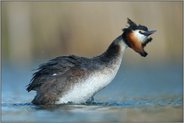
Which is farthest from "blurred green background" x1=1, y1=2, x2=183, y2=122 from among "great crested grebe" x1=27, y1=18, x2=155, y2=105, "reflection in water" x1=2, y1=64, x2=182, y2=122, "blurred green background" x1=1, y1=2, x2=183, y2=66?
"great crested grebe" x1=27, y1=18, x2=155, y2=105

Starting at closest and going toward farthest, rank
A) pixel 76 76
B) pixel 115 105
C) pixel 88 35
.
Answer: pixel 76 76 < pixel 115 105 < pixel 88 35

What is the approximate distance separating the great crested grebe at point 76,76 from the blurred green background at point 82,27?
11.8m

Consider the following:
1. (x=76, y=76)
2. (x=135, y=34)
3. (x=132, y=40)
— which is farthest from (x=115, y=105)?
(x=135, y=34)

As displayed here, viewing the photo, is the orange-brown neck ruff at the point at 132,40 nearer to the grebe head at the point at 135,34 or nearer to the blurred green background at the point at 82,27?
the grebe head at the point at 135,34

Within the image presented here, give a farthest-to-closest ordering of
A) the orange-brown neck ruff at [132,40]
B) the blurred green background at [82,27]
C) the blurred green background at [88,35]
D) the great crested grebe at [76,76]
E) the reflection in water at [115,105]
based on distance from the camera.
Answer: the blurred green background at [82,27]
the blurred green background at [88,35]
the orange-brown neck ruff at [132,40]
the great crested grebe at [76,76]
the reflection in water at [115,105]

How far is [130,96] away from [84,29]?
1135 cm

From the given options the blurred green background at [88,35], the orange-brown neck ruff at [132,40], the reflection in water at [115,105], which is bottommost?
the reflection in water at [115,105]

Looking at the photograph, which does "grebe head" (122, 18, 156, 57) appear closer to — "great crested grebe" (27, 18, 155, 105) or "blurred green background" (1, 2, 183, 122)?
"great crested grebe" (27, 18, 155, 105)

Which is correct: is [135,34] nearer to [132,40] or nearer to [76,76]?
[132,40]

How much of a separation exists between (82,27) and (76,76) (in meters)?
14.0

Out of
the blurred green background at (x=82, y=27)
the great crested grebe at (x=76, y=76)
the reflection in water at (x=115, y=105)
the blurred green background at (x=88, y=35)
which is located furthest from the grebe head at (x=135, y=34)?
the blurred green background at (x=82, y=27)

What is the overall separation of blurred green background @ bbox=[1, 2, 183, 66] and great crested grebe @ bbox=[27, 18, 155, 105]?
1176cm

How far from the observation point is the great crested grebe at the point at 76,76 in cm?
1165

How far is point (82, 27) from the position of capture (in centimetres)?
2558
